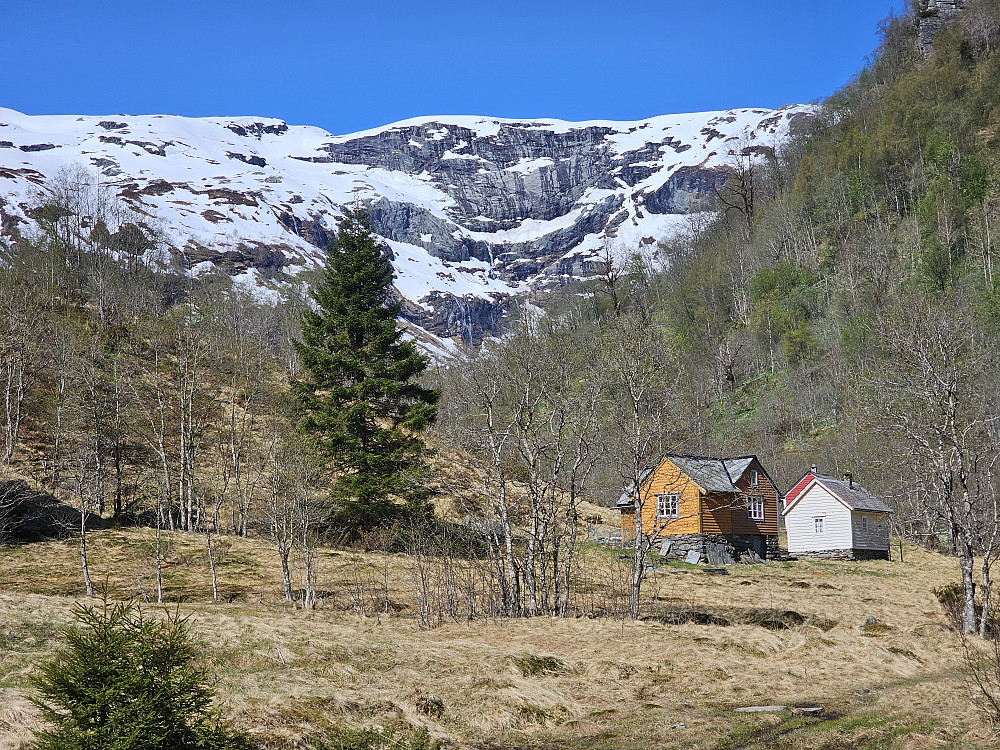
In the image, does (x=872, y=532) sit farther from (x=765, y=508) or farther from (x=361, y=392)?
(x=361, y=392)

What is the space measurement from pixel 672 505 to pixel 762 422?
1002 inches

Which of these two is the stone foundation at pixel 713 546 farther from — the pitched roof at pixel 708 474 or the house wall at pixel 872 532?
the house wall at pixel 872 532

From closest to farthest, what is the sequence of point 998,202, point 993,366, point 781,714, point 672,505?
1. point 781,714
2. point 672,505
3. point 993,366
4. point 998,202

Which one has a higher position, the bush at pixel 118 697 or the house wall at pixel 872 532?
the bush at pixel 118 697

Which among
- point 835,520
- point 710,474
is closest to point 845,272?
point 835,520

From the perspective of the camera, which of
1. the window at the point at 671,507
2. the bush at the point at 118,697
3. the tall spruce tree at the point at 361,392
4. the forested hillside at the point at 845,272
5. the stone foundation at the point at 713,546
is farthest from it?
the forested hillside at the point at 845,272

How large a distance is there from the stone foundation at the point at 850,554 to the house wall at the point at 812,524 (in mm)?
192

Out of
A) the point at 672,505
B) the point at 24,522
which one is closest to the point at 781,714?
Answer: the point at 24,522

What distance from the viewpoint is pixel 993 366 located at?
1794 inches

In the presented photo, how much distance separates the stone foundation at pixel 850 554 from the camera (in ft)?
143

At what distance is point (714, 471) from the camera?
143 ft

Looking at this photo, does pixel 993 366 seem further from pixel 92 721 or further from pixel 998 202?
pixel 92 721

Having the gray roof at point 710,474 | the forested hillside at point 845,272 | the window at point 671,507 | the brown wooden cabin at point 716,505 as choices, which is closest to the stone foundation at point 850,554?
the brown wooden cabin at point 716,505

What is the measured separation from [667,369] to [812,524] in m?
19.3
